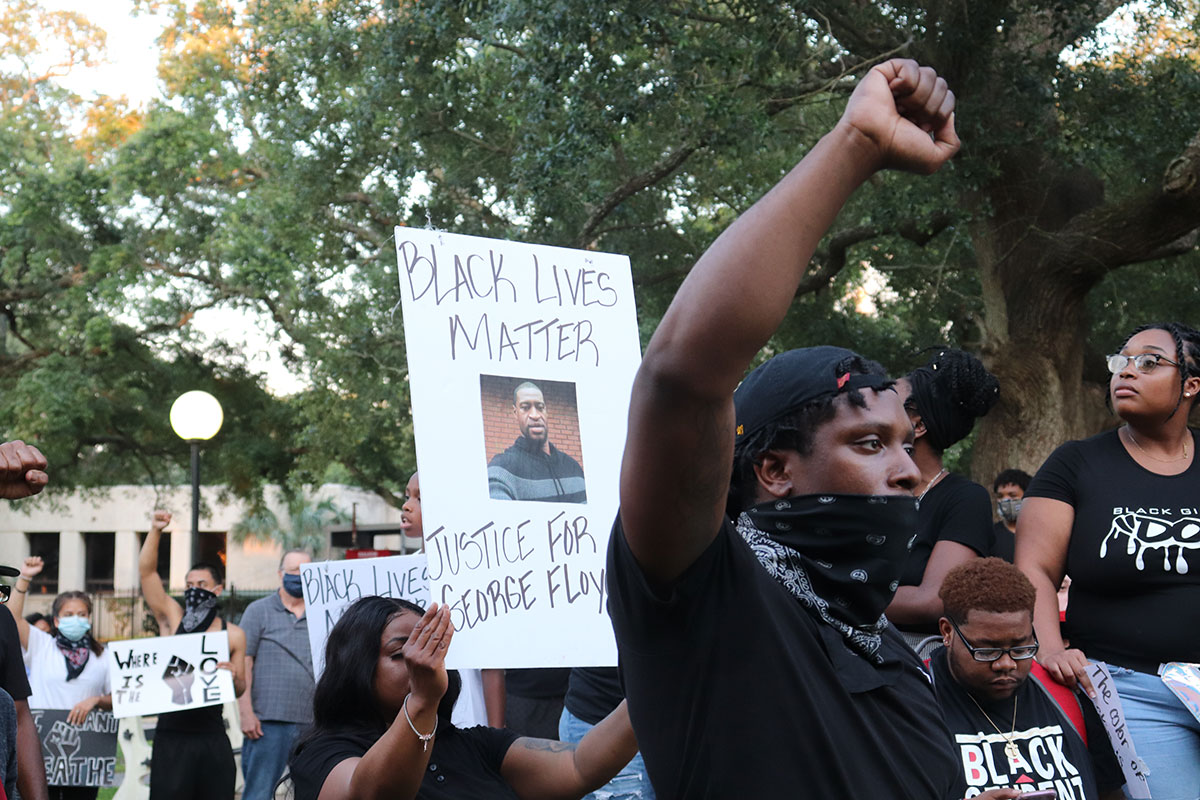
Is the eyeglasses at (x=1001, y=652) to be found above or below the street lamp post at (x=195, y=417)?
below

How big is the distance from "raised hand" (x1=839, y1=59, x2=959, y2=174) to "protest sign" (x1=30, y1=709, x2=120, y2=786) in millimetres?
8316

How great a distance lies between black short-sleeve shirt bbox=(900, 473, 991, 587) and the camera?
153 inches

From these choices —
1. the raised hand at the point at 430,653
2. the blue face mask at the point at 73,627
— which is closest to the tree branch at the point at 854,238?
the blue face mask at the point at 73,627

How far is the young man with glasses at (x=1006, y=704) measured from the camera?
360cm

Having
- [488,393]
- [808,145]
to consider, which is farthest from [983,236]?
[488,393]

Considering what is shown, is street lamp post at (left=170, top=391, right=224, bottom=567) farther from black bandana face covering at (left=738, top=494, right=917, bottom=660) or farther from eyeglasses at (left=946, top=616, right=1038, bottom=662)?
black bandana face covering at (left=738, top=494, right=917, bottom=660)

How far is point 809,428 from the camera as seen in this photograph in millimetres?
1809

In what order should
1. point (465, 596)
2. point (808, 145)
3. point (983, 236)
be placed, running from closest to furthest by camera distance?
point (465, 596), point (983, 236), point (808, 145)

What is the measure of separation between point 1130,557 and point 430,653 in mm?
2206

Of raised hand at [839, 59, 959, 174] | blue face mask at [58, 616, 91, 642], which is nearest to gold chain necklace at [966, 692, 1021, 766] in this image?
raised hand at [839, 59, 959, 174]

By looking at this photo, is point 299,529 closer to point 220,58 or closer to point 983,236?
point 220,58

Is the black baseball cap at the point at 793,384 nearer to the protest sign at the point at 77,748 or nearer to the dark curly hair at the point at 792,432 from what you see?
the dark curly hair at the point at 792,432

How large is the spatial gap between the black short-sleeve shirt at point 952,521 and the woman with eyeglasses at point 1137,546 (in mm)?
196

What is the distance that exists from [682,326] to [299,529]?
56.7m
